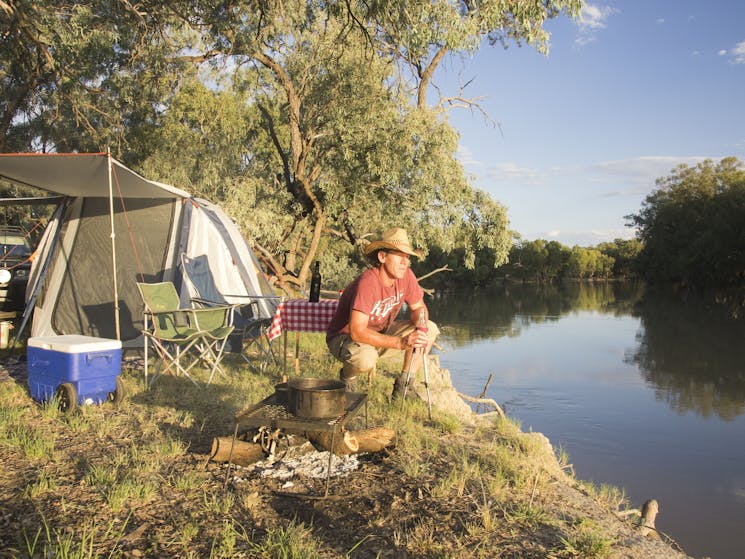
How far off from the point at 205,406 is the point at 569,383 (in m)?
8.13

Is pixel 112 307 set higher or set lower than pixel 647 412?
higher

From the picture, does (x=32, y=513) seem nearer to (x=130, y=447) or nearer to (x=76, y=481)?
(x=76, y=481)

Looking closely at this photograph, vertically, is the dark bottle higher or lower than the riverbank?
higher

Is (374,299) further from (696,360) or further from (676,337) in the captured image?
(676,337)

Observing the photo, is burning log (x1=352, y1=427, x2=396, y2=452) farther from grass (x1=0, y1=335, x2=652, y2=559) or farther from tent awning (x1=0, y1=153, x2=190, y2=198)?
tent awning (x1=0, y1=153, x2=190, y2=198)

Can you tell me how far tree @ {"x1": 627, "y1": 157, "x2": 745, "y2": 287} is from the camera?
1254 inches

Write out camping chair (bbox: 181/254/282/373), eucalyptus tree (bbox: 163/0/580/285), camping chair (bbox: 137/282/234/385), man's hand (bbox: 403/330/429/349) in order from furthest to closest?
eucalyptus tree (bbox: 163/0/580/285) → camping chair (bbox: 181/254/282/373) → camping chair (bbox: 137/282/234/385) → man's hand (bbox: 403/330/429/349)

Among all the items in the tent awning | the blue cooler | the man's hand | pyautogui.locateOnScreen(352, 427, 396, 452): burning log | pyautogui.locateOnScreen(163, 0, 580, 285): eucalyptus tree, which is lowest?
pyautogui.locateOnScreen(352, 427, 396, 452): burning log

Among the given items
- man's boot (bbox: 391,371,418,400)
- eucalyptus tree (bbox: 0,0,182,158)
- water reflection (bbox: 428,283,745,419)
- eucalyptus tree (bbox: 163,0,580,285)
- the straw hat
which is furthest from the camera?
water reflection (bbox: 428,283,745,419)

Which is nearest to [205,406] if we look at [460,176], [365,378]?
[365,378]

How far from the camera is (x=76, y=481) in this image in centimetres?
266

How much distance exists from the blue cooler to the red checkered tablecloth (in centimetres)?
122

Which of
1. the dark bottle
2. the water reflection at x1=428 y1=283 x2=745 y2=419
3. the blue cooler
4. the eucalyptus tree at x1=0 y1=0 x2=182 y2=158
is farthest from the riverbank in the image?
the water reflection at x1=428 y1=283 x2=745 y2=419

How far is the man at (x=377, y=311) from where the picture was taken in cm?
341
